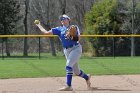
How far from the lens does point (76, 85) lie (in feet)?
40.8

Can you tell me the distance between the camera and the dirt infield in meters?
11.3

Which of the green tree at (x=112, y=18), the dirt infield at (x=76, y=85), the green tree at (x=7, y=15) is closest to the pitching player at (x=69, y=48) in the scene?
the dirt infield at (x=76, y=85)

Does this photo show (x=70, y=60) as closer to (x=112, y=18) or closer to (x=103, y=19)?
(x=103, y=19)

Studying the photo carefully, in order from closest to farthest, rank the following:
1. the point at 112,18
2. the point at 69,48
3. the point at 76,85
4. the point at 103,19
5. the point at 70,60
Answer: the point at 70,60 < the point at 69,48 < the point at 76,85 < the point at 103,19 < the point at 112,18

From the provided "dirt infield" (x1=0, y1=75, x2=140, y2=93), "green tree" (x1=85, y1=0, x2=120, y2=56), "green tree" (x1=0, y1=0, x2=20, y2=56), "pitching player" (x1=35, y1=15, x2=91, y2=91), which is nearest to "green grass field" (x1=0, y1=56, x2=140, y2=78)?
"dirt infield" (x1=0, y1=75, x2=140, y2=93)

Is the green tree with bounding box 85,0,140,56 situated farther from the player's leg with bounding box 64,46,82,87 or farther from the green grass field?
the player's leg with bounding box 64,46,82,87

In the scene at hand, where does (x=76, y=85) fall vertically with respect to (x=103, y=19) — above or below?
below

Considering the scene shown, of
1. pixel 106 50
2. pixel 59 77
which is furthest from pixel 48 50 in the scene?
pixel 59 77

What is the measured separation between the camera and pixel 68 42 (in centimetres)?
1138

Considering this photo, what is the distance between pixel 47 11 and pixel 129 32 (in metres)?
11.7

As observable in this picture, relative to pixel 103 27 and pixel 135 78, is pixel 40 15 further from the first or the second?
pixel 135 78

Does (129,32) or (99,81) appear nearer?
(99,81)

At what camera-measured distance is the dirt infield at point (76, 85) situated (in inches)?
443

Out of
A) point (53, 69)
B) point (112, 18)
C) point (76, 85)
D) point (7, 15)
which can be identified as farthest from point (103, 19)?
point (76, 85)
